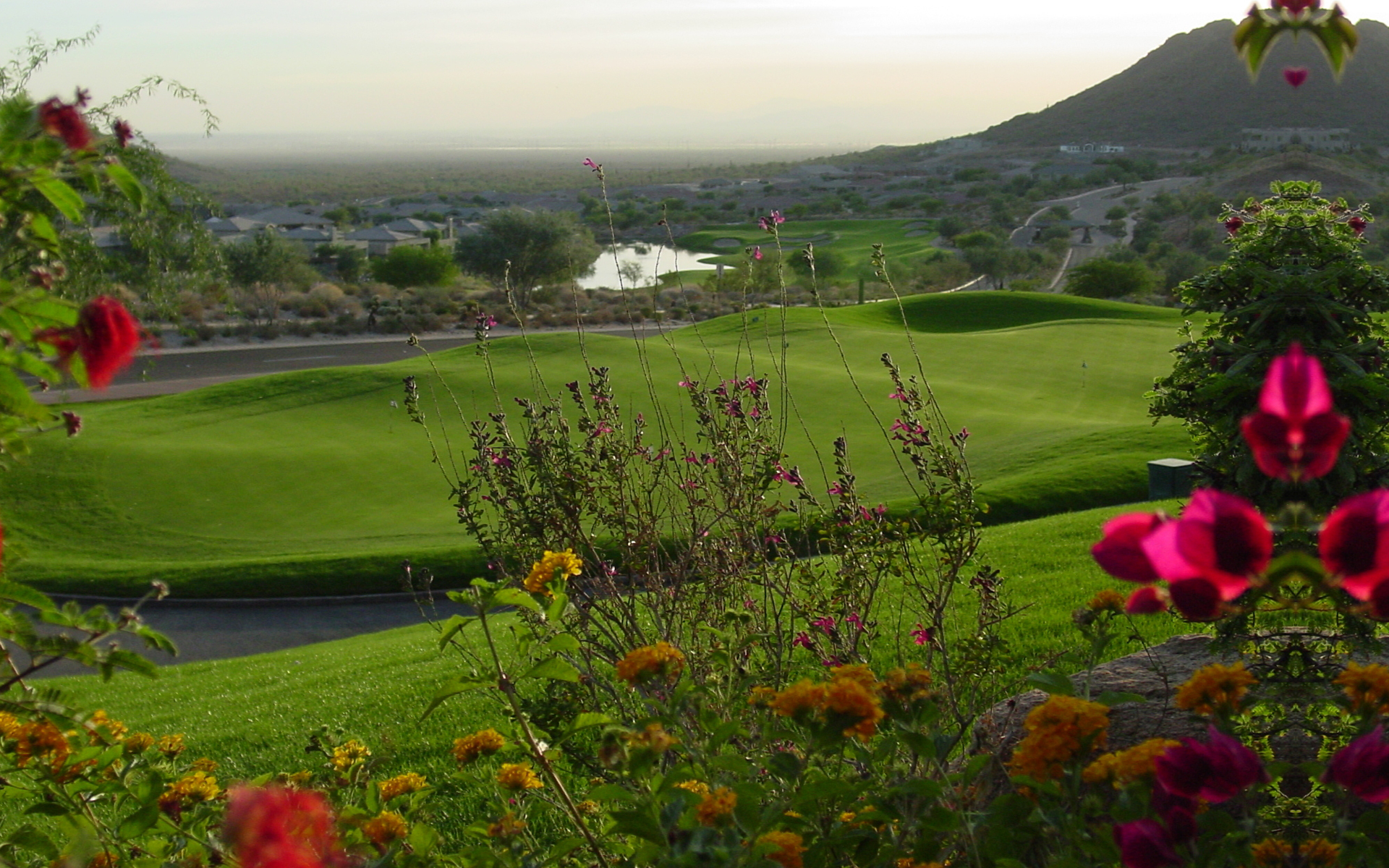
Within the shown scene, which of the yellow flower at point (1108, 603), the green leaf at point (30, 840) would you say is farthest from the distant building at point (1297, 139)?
the green leaf at point (30, 840)

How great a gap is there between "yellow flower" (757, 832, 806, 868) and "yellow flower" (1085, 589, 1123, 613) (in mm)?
666

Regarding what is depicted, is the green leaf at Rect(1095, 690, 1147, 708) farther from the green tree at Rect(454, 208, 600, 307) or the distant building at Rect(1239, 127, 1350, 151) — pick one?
the distant building at Rect(1239, 127, 1350, 151)

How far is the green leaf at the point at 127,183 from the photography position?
1589 mm

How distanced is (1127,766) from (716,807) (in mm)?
561

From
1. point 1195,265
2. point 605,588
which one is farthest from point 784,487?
point 1195,265

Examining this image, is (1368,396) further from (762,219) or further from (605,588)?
(605,588)

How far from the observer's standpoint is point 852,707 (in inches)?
56.5

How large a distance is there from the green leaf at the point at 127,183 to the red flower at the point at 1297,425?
159 centimetres

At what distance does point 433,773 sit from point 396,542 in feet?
27.5

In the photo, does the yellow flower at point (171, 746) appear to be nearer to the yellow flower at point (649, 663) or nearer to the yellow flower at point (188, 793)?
the yellow flower at point (188, 793)

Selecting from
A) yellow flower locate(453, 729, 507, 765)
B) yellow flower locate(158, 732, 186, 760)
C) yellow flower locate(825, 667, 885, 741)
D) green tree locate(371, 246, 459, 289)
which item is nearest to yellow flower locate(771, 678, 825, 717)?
yellow flower locate(825, 667, 885, 741)

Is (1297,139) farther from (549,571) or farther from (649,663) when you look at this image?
(649,663)

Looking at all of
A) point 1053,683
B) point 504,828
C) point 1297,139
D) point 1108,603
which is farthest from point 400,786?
point 1297,139

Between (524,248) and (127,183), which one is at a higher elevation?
(127,183)
